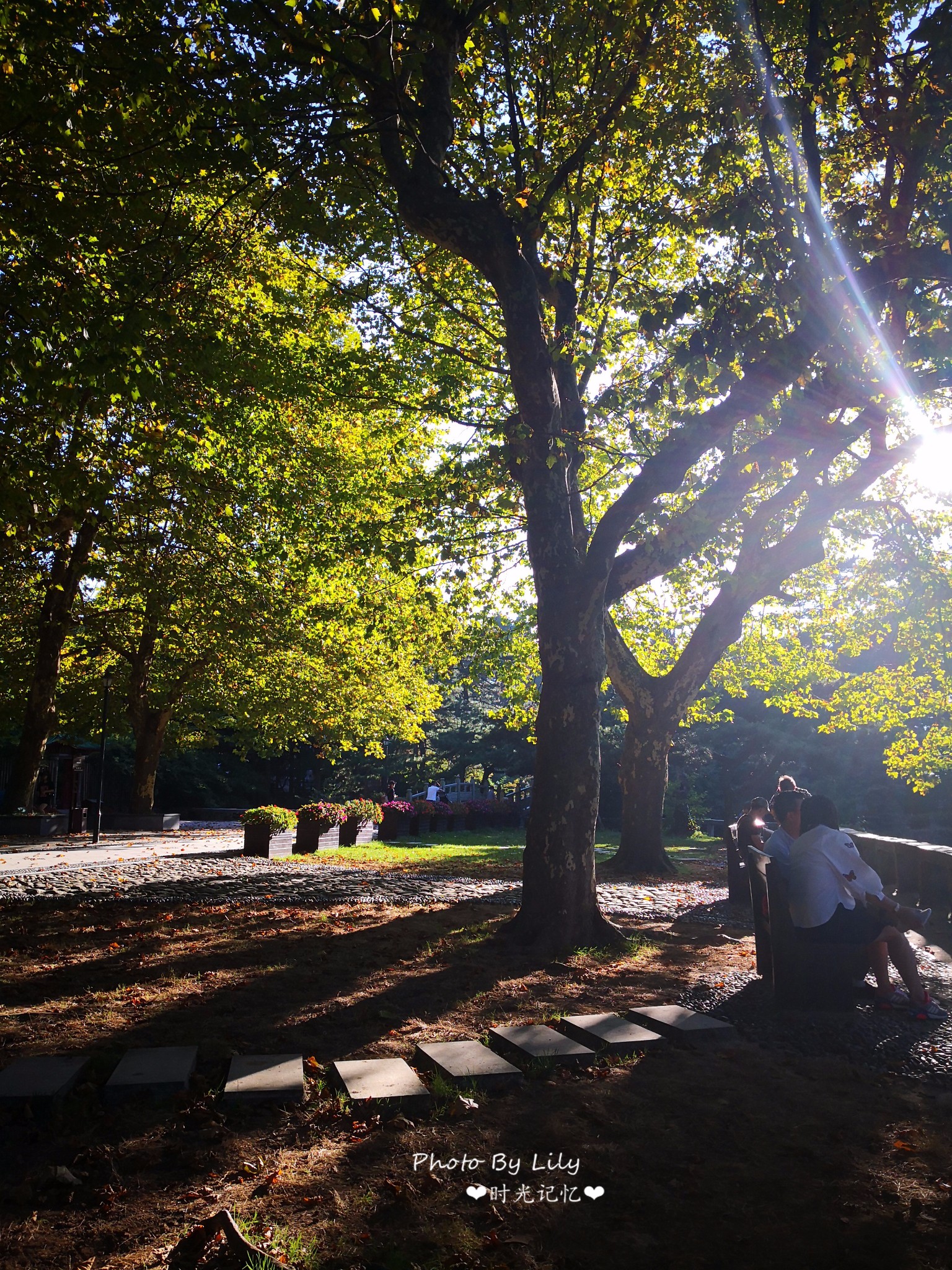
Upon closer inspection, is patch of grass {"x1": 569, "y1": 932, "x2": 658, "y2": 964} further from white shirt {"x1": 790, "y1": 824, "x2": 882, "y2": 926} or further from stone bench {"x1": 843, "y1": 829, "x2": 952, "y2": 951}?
stone bench {"x1": 843, "y1": 829, "x2": 952, "y2": 951}

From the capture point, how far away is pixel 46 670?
19.5 m

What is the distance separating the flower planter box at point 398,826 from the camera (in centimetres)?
2445

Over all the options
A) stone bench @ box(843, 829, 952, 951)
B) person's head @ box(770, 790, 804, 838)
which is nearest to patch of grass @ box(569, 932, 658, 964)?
person's head @ box(770, 790, 804, 838)

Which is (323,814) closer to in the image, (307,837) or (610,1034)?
(307,837)

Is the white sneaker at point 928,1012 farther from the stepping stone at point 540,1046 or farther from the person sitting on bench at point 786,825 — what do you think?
the stepping stone at point 540,1046

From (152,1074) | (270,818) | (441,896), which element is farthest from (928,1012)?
(270,818)

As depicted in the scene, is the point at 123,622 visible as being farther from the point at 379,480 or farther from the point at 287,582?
the point at 379,480

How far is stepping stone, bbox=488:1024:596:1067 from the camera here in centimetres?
439

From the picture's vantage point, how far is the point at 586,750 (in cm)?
820

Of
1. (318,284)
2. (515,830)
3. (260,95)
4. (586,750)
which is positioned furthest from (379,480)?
(515,830)

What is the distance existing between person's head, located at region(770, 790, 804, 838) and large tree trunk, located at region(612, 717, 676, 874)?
8.85 meters

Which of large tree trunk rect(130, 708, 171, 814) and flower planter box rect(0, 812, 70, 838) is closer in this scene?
flower planter box rect(0, 812, 70, 838)

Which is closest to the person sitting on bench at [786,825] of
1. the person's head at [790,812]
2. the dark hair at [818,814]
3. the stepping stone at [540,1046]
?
the person's head at [790,812]

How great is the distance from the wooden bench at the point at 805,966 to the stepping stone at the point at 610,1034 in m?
1.28
